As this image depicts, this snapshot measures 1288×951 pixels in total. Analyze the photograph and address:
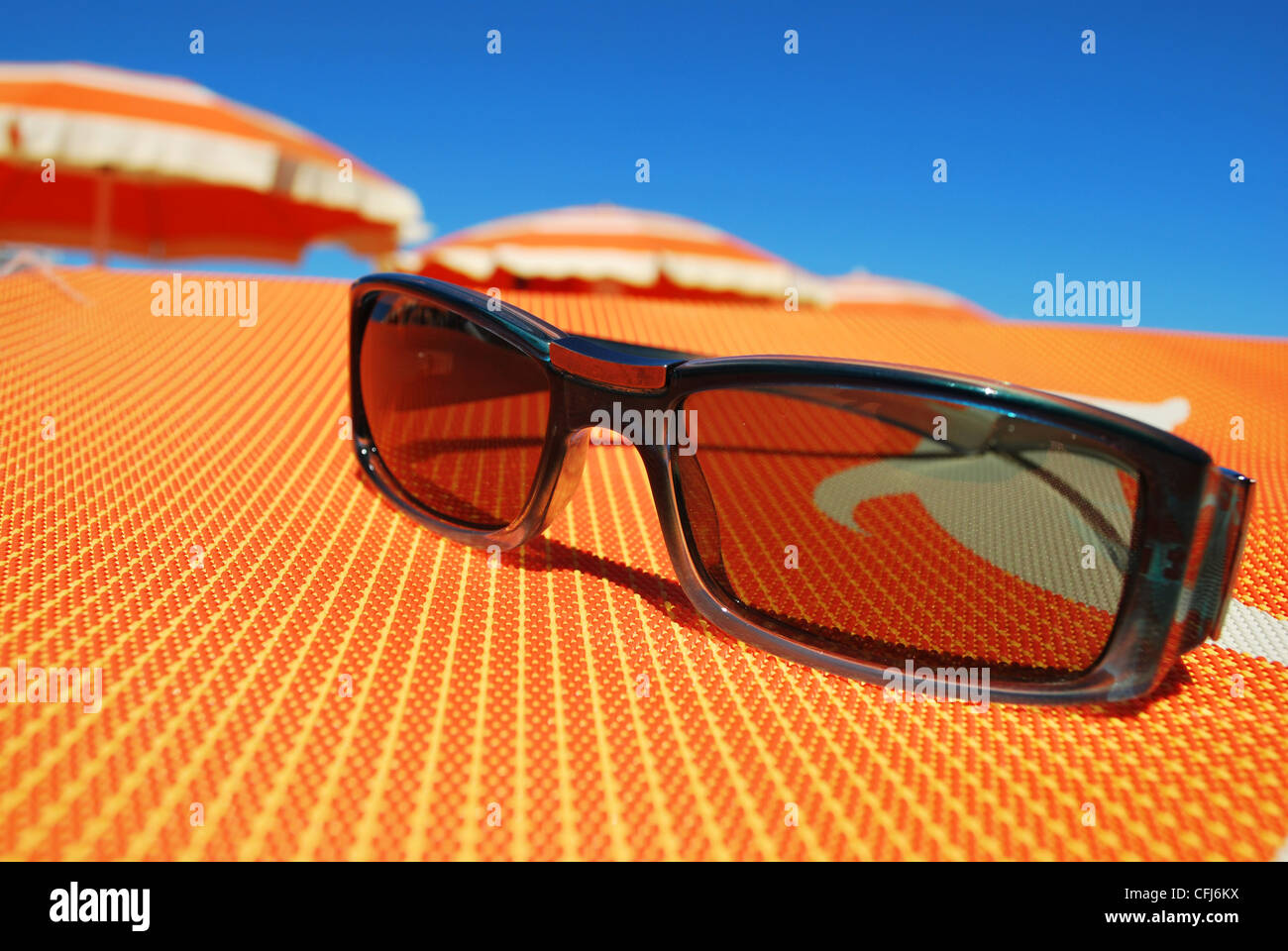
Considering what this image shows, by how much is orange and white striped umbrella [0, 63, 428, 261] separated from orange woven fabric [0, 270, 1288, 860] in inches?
103

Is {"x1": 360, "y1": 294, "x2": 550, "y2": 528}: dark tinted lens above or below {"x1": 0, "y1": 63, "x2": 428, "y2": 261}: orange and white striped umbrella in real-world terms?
below

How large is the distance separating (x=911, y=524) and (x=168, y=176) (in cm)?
356

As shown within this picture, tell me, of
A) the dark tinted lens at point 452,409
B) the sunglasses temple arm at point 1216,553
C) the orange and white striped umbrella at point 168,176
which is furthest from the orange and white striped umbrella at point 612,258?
the sunglasses temple arm at point 1216,553

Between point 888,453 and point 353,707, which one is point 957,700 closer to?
point 888,453

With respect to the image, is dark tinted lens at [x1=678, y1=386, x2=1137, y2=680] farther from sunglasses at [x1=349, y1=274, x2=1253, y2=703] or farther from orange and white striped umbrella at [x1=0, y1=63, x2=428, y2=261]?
orange and white striped umbrella at [x1=0, y1=63, x2=428, y2=261]

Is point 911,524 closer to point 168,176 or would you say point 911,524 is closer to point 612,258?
point 612,258

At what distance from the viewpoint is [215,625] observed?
0.46 m

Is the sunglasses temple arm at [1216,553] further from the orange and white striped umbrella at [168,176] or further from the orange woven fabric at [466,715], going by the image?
the orange and white striped umbrella at [168,176]

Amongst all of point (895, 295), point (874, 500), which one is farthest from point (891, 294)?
point (874, 500)

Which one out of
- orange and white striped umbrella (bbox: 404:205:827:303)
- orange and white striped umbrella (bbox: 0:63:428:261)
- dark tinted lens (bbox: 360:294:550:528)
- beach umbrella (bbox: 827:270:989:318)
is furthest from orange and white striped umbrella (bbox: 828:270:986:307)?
dark tinted lens (bbox: 360:294:550:528)

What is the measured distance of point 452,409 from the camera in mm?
751

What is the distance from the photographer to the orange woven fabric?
1.05 feet
